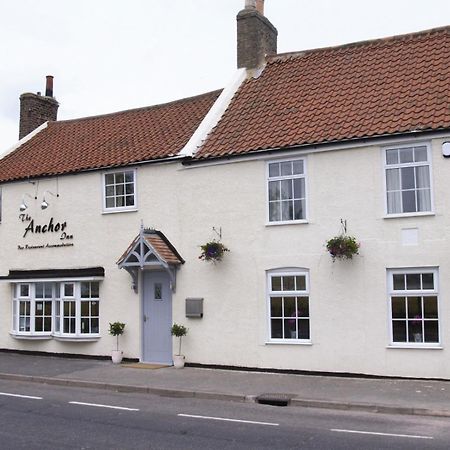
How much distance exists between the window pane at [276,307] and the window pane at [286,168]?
3.11m

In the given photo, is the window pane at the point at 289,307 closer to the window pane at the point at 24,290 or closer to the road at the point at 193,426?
the road at the point at 193,426

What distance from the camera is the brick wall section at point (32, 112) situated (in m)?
24.4

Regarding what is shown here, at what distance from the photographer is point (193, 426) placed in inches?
385

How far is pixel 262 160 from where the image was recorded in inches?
619

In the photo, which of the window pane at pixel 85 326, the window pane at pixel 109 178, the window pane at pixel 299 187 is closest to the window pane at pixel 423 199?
the window pane at pixel 299 187

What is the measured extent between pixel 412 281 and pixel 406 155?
2.84 meters

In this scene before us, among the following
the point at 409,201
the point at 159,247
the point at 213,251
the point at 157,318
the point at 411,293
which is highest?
the point at 409,201

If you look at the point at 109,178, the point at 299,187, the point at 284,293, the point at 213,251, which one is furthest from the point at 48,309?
the point at 299,187

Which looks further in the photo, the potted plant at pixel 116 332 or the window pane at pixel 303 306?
the potted plant at pixel 116 332

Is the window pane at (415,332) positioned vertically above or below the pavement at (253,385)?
above

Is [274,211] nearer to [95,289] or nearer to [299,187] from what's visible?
[299,187]

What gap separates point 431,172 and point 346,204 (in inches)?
79.4

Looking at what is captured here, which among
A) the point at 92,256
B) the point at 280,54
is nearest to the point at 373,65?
the point at 280,54

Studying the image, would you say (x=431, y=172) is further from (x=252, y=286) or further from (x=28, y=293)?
(x=28, y=293)
